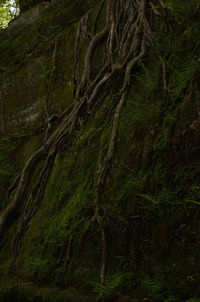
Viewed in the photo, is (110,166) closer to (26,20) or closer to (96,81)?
(96,81)

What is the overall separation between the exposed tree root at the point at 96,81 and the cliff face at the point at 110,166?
16 mm

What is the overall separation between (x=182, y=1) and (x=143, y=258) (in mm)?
2914

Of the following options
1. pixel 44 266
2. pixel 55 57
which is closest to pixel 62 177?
pixel 44 266

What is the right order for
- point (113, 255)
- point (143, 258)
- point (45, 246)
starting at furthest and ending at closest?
point (45, 246) < point (113, 255) < point (143, 258)

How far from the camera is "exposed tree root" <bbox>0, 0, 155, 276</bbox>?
383 cm

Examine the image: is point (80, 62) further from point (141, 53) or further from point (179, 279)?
point (179, 279)

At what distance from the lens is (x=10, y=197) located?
4637 millimetres

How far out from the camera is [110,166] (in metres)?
3.03

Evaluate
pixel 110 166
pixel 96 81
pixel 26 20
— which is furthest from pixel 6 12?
pixel 110 166

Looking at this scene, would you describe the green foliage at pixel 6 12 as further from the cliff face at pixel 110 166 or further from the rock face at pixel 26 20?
the cliff face at pixel 110 166

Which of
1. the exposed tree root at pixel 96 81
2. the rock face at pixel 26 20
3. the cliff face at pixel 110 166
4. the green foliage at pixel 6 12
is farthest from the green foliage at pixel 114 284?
the green foliage at pixel 6 12

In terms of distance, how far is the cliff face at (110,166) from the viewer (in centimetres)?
233

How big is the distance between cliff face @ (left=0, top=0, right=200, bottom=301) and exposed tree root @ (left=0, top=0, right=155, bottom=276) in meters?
0.02

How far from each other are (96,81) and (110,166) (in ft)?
5.12
